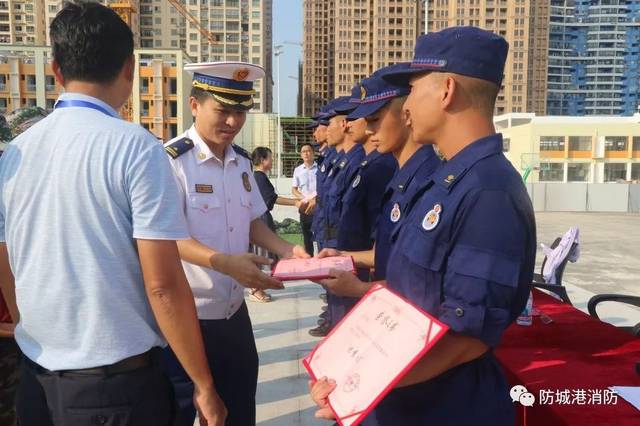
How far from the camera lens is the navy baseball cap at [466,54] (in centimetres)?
139

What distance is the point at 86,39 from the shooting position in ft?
4.31

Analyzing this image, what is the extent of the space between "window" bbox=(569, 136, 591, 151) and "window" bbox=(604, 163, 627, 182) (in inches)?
114

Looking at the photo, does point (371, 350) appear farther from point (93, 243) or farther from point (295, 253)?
point (295, 253)

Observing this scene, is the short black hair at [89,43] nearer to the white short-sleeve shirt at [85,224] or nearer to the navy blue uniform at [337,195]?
A: the white short-sleeve shirt at [85,224]

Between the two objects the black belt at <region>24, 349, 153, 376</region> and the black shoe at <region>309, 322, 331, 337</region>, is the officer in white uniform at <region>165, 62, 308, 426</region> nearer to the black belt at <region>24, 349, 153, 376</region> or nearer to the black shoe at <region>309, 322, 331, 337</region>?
the black belt at <region>24, 349, 153, 376</region>

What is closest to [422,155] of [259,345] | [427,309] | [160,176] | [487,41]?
[487,41]

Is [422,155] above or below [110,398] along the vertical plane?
above

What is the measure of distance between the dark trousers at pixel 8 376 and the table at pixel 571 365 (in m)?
2.14

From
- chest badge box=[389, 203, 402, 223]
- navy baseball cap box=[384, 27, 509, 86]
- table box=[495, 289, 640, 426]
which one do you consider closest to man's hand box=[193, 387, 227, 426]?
chest badge box=[389, 203, 402, 223]

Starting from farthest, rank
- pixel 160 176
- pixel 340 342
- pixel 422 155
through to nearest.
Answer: pixel 422 155, pixel 340 342, pixel 160 176

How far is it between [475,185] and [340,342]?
0.55 meters

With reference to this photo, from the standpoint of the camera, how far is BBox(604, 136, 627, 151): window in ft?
165

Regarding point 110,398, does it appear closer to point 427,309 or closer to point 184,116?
point 427,309

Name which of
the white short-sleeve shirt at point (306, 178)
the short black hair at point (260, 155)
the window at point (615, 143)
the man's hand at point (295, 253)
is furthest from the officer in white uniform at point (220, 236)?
the window at point (615, 143)
